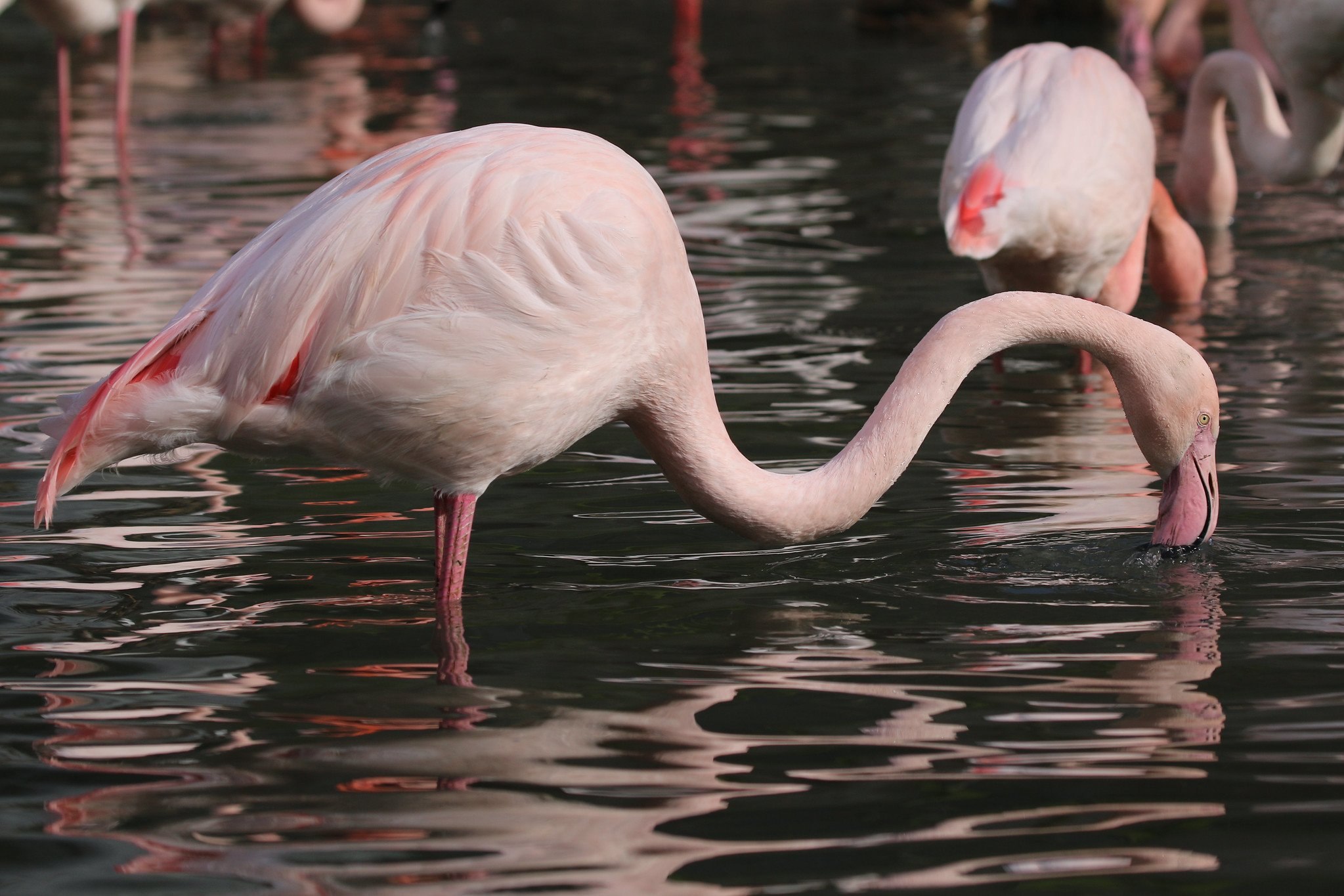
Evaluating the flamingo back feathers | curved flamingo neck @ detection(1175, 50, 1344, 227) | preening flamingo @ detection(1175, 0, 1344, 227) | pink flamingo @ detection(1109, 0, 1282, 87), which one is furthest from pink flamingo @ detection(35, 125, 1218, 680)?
pink flamingo @ detection(1109, 0, 1282, 87)

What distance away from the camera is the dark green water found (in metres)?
2.97

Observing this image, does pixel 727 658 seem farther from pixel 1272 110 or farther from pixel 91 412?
pixel 1272 110

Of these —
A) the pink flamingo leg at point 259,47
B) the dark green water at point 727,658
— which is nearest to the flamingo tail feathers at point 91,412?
the dark green water at point 727,658

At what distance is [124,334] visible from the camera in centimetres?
720

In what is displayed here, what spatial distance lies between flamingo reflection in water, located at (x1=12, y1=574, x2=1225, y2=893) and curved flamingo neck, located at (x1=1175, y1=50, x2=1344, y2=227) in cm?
460

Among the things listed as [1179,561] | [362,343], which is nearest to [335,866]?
[362,343]

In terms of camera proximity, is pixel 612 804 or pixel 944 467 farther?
pixel 944 467

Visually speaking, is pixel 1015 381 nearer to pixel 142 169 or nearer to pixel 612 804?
pixel 612 804

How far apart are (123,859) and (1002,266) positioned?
13.8 feet

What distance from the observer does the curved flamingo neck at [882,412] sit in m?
4.11

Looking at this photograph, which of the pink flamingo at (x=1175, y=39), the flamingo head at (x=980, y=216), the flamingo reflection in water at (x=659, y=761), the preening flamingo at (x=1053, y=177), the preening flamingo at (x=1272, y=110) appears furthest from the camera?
the pink flamingo at (x=1175, y=39)

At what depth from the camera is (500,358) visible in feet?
12.6

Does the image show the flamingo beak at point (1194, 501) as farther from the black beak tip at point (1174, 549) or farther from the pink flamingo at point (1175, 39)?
the pink flamingo at point (1175, 39)

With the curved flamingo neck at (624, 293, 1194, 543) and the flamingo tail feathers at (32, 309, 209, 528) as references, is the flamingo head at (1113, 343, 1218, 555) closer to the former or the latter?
the curved flamingo neck at (624, 293, 1194, 543)
